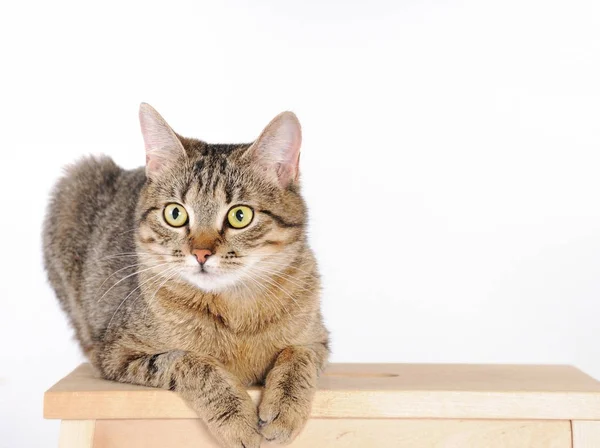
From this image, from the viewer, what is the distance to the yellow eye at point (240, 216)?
178 centimetres

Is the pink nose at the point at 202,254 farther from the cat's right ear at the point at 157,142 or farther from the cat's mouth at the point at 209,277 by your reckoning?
the cat's right ear at the point at 157,142

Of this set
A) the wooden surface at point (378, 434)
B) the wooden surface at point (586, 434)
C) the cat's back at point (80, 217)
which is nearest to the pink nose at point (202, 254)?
the wooden surface at point (378, 434)

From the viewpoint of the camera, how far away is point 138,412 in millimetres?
1794

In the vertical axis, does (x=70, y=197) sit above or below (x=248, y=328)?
above

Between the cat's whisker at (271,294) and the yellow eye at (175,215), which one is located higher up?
the yellow eye at (175,215)

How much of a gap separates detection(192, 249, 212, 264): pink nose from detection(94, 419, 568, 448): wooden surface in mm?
394

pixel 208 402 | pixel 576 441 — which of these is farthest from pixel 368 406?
pixel 576 441

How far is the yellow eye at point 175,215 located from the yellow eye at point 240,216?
0.36ft

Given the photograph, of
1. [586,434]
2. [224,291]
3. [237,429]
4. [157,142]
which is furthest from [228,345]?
[586,434]

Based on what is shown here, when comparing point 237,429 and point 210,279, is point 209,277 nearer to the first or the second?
point 210,279

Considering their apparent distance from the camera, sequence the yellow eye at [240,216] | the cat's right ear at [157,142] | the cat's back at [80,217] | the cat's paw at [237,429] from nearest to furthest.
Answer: the cat's paw at [237,429]
the yellow eye at [240,216]
the cat's right ear at [157,142]
the cat's back at [80,217]

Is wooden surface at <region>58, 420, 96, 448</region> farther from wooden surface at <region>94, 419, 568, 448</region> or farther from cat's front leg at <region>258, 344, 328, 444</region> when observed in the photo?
cat's front leg at <region>258, 344, 328, 444</region>

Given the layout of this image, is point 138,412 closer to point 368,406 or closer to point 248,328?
point 248,328

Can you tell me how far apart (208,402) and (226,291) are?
0.27m
